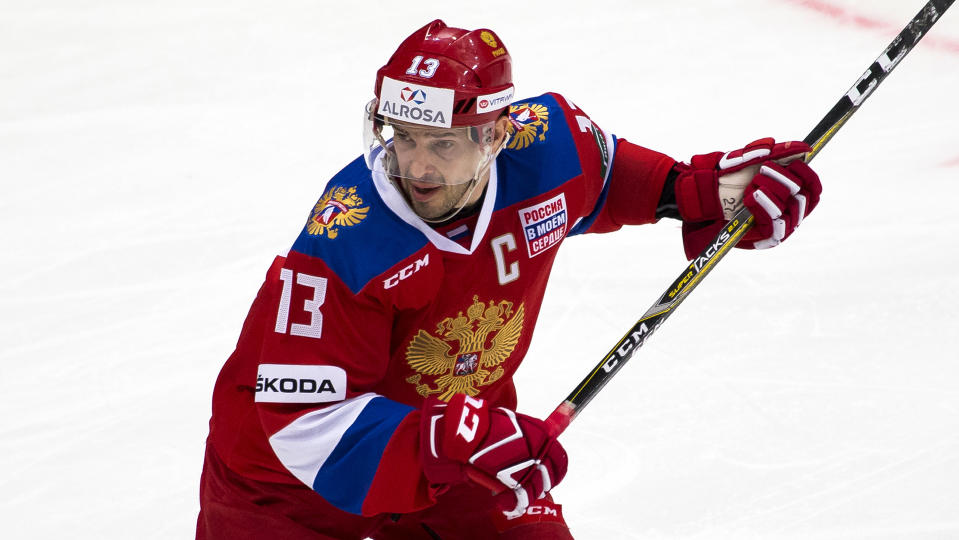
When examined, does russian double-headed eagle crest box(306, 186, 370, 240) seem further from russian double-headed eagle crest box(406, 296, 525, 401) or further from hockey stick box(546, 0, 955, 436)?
hockey stick box(546, 0, 955, 436)

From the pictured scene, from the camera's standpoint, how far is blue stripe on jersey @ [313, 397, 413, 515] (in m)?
2.07

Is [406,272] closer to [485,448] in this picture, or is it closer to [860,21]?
[485,448]

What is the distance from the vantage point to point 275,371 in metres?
2.07

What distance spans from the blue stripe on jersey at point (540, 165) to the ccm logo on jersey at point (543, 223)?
25 millimetres

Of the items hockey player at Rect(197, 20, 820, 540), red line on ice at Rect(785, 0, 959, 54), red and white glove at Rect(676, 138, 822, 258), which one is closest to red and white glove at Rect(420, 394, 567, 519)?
hockey player at Rect(197, 20, 820, 540)

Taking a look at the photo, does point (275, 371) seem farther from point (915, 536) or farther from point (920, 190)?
point (920, 190)

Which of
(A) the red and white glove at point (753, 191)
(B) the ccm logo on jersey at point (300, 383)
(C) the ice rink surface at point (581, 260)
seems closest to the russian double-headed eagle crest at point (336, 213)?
(B) the ccm logo on jersey at point (300, 383)

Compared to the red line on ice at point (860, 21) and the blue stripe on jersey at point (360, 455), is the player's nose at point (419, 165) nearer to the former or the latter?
the blue stripe on jersey at point (360, 455)

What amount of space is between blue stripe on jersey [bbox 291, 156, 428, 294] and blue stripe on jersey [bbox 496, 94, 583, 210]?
0.76ft

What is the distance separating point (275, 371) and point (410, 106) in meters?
0.48

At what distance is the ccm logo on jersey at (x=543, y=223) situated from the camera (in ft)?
7.57

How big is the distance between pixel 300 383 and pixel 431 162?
419 millimetres

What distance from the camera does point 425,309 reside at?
2.21 meters

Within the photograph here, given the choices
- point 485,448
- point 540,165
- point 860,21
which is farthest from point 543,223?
point 860,21
